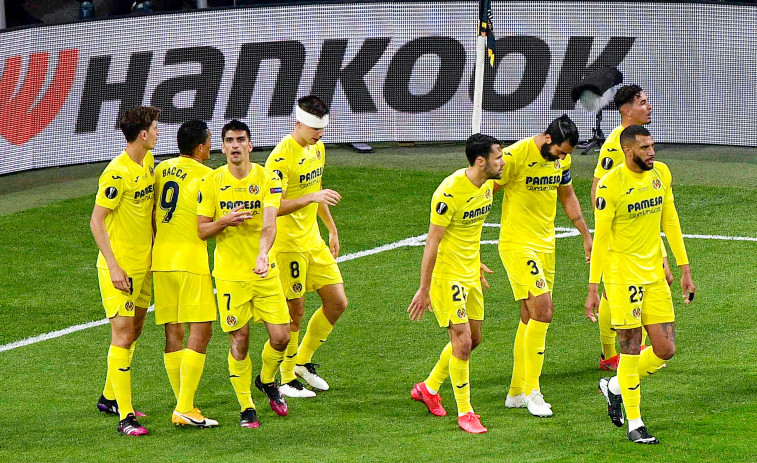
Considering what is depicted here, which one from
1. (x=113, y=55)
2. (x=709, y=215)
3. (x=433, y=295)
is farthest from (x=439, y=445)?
(x=113, y=55)

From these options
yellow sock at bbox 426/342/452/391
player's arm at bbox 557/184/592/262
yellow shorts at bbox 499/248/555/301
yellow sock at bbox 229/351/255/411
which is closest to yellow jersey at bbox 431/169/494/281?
yellow shorts at bbox 499/248/555/301

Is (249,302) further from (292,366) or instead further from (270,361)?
(292,366)

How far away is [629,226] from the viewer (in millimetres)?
8578

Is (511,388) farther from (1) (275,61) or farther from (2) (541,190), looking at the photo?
(1) (275,61)

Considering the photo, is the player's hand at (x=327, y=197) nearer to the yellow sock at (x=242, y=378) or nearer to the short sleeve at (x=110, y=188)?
the yellow sock at (x=242, y=378)

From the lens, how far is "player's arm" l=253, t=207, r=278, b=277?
8672mm

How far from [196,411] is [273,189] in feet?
5.69

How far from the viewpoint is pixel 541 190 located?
9.52 m

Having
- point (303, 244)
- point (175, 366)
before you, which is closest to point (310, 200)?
point (303, 244)

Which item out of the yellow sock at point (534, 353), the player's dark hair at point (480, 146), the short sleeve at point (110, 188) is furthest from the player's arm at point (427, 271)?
the short sleeve at point (110, 188)

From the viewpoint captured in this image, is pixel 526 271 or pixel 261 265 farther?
pixel 526 271

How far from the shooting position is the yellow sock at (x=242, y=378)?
354 inches

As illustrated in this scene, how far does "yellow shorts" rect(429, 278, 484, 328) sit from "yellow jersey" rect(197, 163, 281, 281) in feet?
3.96

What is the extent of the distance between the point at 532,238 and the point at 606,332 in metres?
1.36
